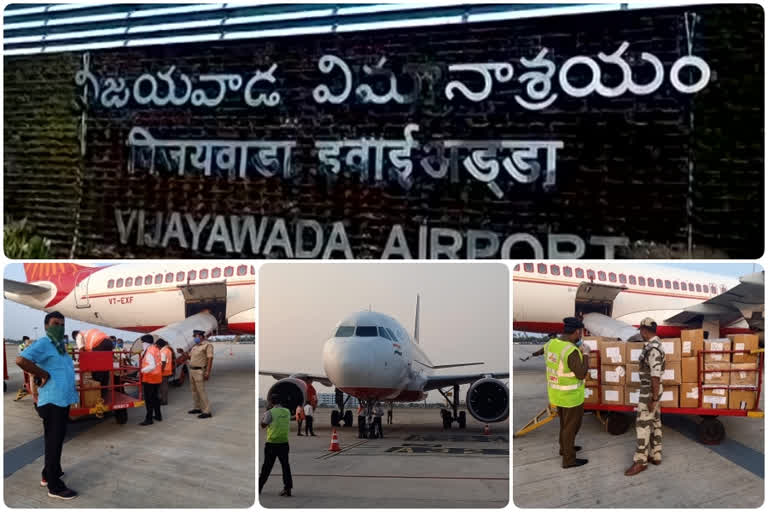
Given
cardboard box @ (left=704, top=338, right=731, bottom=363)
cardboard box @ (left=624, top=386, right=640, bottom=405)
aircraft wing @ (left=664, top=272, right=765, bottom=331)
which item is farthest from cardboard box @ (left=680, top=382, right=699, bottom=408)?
aircraft wing @ (left=664, top=272, right=765, bottom=331)

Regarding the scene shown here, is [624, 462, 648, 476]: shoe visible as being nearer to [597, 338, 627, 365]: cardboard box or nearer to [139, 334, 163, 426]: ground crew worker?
[597, 338, 627, 365]: cardboard box

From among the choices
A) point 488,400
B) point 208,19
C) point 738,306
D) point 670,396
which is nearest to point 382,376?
point 488,400

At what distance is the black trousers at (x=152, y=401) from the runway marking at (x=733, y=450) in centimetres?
321

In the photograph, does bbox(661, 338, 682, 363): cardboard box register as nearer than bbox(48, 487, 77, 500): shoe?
No

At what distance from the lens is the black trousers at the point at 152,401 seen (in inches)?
213

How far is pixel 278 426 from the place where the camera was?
527 centimetres

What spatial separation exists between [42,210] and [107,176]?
106 centimetres

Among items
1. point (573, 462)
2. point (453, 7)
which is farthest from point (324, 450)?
point (453, 7)

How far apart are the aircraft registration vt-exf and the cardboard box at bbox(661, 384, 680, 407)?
2660 millimetres

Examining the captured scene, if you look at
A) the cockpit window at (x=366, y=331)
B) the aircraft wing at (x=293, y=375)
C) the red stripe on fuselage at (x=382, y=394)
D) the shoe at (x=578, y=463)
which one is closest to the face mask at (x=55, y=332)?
the aircraft wing at (x=293, y=375)

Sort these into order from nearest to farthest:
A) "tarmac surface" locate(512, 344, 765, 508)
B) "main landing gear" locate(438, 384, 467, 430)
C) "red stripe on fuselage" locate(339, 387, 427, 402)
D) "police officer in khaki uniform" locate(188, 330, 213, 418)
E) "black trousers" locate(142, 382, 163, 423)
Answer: "tarmac surface" locate(512, 344, 765, 508), "police officer in khaki uniform" locate(188, 330, 213, 418), "black trousers" locate(142, 382, 163, 423), "main landing gear" locate(438, 384, 467, 430), "red stripe on fuselage" locate(339, 387, 427, 402)

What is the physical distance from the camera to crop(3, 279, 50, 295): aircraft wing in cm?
528

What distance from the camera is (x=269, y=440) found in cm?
523

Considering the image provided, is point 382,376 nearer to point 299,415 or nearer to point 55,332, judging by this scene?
point 299,415
